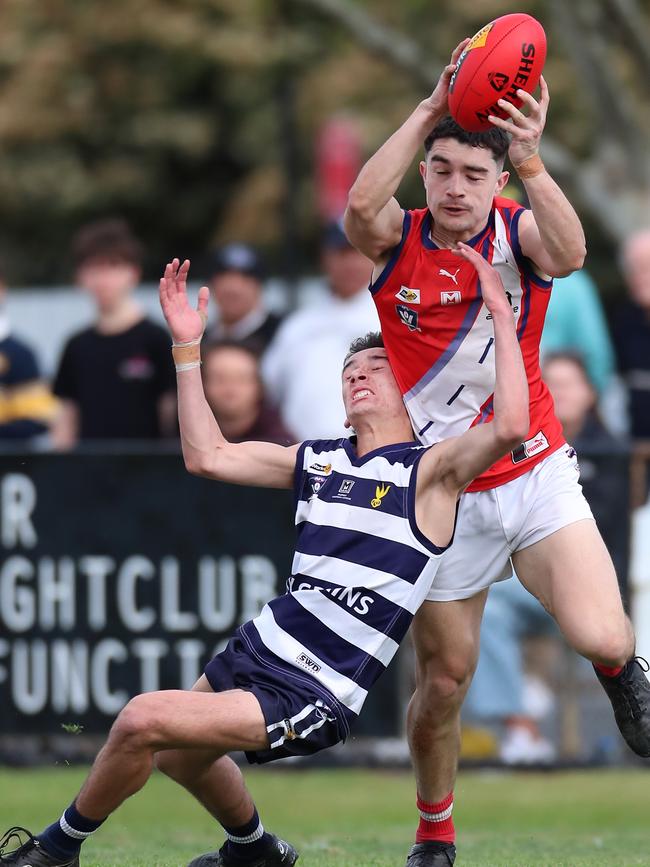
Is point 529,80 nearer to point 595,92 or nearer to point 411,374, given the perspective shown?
point 411,374

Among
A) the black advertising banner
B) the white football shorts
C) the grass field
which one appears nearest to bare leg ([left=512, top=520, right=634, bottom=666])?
the white football shorts

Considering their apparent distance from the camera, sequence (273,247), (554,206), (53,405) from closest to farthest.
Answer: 1. (554,206)
2. (53,405)
3. (273,247)

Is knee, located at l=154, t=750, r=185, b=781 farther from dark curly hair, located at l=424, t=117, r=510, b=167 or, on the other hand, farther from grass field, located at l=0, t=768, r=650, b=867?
dark curly hair, located at l=424, t=117, r=510, b=167

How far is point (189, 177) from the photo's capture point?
99.1 feet

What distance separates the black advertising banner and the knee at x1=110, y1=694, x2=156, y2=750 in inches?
167

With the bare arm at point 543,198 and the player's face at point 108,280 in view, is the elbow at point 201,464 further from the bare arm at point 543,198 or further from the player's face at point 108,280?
the player's face at point 108,280

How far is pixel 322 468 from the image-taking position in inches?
235

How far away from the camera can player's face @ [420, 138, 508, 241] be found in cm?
599

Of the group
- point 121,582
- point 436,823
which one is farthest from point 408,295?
point 121,582

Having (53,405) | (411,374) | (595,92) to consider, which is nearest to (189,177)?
(595,92)

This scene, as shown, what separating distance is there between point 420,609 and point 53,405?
5.25 meters

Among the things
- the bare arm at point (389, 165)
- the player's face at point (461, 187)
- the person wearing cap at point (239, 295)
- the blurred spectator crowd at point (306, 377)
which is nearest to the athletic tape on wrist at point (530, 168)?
Result: the player's face at point (461, 187)

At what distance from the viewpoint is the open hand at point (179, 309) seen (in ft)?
19.7

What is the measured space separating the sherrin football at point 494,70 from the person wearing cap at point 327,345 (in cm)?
409
